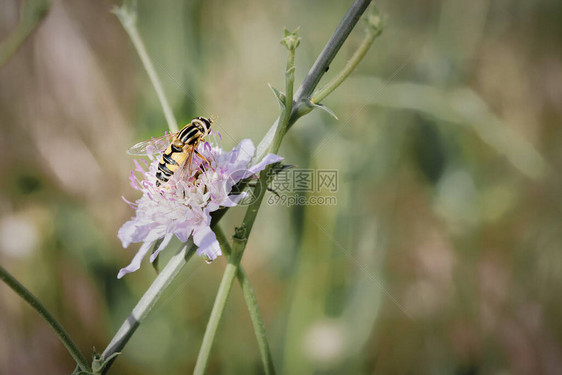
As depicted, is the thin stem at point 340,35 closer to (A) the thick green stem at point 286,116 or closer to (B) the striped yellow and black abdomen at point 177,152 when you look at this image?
(A) the thick green stem at point 286,116

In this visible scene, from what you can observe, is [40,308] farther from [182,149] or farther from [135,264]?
[182,149]

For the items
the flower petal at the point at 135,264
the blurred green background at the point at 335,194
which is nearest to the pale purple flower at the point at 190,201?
the flower petal at the point at 135,264

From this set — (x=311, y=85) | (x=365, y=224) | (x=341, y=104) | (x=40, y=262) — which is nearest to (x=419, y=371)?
(x=365, y=224)

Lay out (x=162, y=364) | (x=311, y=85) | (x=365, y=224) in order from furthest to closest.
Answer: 1. (x=365, y=224)
2. (x=162, y=364)
3. (x=311, y=85)

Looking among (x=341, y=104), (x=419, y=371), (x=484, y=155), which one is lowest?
(x=419, y=371)

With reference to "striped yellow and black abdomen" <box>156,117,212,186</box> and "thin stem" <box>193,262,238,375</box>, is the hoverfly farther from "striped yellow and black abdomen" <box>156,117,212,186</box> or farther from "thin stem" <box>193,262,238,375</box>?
"thin stem" <box>193,262,238,375</box>

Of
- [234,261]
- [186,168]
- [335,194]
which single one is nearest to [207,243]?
[234,261]

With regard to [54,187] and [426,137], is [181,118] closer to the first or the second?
[54,187]
